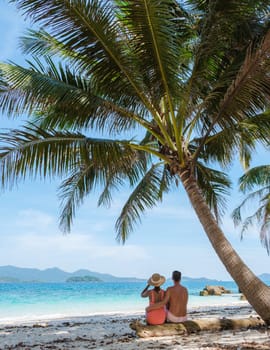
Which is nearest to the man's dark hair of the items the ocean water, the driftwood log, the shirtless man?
the shirtless man

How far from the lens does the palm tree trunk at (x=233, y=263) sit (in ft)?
21.4

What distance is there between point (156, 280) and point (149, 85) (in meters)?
3.36

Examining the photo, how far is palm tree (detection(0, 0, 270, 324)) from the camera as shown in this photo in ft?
22.8

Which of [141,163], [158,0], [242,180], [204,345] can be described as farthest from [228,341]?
[242,180]

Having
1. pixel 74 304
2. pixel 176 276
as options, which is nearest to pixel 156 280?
pixel 176 276

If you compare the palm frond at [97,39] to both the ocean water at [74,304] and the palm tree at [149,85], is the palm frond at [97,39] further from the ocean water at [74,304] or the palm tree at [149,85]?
the ocean water at [74,304]

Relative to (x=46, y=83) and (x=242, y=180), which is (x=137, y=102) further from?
(x=242, y=180)

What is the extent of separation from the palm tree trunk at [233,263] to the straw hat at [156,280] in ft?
3.24

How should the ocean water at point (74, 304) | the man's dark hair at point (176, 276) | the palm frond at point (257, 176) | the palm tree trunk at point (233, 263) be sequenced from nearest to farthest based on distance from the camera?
the palm tree trunk at point (233, 263), the man's dark hair at point (176, 276), the palm frond at point (257, 176), the ocean water at point (74, 304)

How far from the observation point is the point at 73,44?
24.4 ft

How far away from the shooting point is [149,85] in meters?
7.87

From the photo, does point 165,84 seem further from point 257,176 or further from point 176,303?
point 257,176

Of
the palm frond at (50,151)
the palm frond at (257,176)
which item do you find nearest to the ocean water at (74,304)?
the palm frond at (257,176)

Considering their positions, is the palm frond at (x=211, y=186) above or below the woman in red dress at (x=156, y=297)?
above
